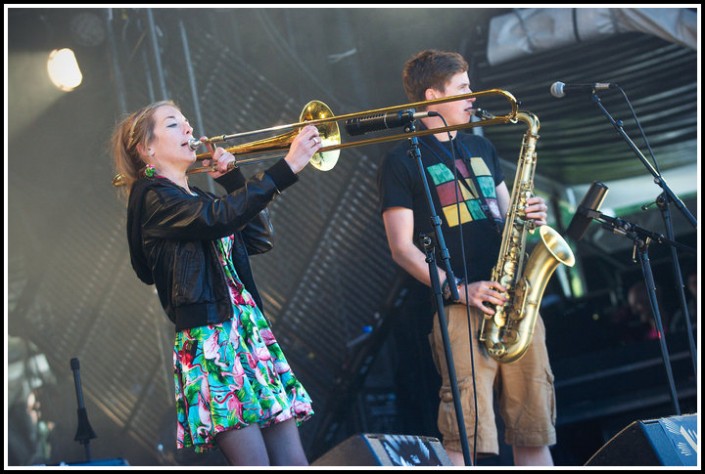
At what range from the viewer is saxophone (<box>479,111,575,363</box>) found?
399 centimetres

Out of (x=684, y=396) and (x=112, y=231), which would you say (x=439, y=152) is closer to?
(x=684, y=396)

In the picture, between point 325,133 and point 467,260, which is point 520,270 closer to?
point 467,260

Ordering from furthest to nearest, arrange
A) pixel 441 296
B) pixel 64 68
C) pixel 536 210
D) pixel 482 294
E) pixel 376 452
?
1. pixel 64 68
2. pixel 536 210
3. pixel 482 294
4. pixel 441 296
5. pixel 376 452

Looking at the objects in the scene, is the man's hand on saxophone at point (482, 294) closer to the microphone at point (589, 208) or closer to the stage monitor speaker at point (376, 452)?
the microphone at point (589, 208)

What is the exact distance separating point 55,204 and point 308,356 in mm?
2132

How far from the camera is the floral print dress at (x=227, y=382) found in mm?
2975

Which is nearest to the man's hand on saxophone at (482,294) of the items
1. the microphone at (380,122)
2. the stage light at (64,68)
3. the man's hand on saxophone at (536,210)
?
the man's hand on saxophone at (536,210)

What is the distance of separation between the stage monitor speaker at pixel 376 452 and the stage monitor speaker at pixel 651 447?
59cm

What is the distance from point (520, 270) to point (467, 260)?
1.17 feet

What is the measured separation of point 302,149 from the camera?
318 centimetres

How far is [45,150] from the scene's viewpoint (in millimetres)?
6258

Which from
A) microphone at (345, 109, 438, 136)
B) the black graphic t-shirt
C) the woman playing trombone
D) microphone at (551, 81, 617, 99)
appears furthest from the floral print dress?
microphone at (551, 81, 617, 99)

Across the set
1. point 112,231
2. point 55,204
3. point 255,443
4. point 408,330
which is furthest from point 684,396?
point 55,204

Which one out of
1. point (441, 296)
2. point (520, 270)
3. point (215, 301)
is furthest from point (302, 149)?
point (520, 270)
